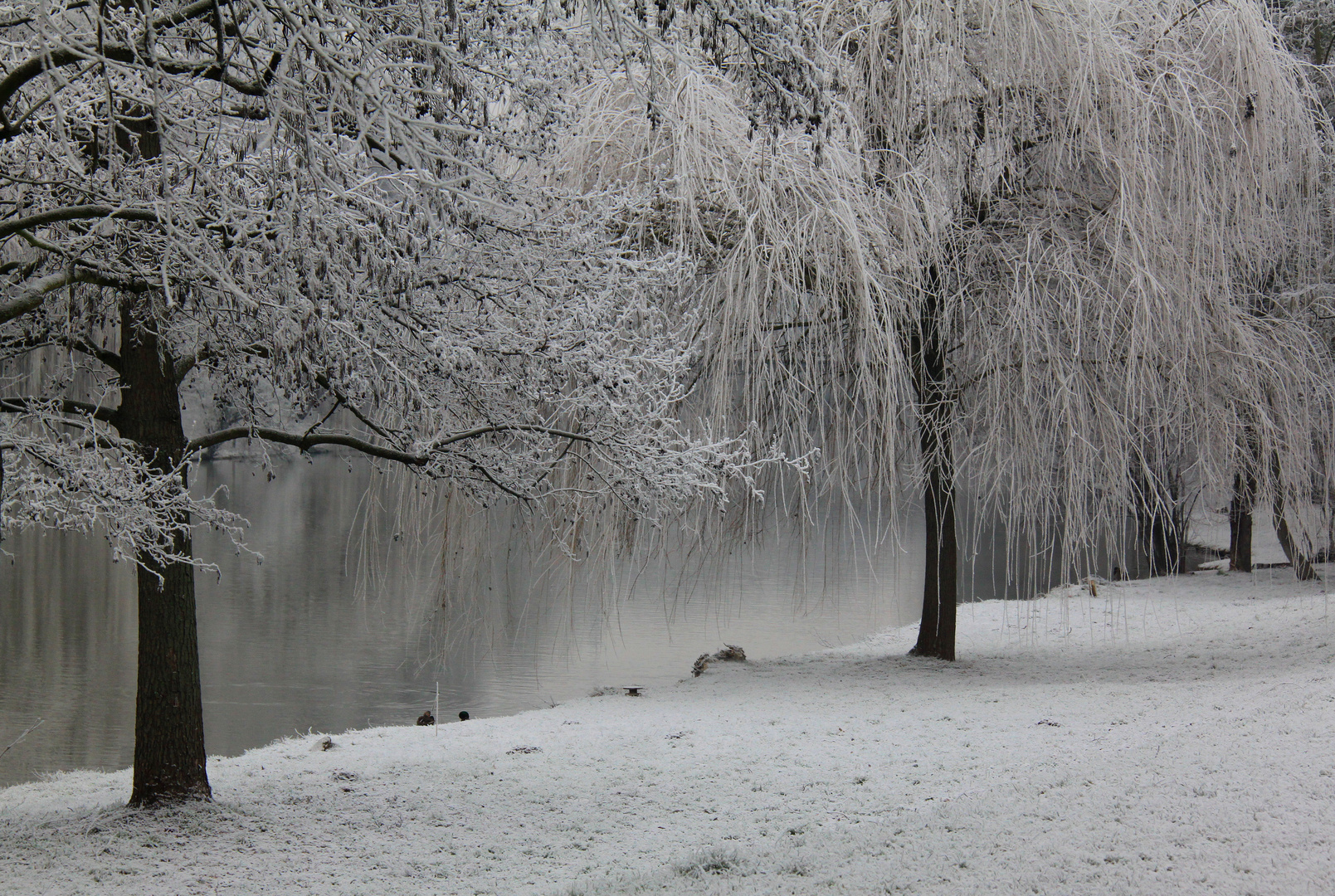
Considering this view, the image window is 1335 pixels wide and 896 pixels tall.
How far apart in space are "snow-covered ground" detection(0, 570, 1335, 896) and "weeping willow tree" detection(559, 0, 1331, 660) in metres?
1.52

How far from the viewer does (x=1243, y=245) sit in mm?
8242

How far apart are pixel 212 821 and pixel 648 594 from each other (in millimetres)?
10897

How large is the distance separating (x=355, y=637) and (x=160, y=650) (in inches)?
320

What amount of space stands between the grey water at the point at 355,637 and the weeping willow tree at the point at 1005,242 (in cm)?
120

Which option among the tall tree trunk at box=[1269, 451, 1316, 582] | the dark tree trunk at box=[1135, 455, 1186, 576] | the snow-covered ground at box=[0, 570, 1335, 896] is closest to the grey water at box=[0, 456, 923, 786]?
the snow-covered ground at box=[0, 570, 1335, 896]

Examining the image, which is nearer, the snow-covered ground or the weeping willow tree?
the snow-covered ground

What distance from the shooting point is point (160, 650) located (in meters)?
5.41

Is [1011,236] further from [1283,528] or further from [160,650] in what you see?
[160,650]

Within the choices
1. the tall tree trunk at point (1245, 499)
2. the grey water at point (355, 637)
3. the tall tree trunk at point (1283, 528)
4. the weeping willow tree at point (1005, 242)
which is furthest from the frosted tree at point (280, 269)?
the tall tree trunk at point (1283, 528)

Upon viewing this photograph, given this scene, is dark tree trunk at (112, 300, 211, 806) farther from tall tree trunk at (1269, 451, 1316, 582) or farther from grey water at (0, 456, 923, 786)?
tall tree trunk at (1269, 451, 1316, 582)

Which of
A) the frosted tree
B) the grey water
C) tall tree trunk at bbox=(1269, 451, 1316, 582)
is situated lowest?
the grey water

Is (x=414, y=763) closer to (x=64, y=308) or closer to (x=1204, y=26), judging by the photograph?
(x=64, y=308)

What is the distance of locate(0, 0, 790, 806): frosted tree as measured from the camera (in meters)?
3.21

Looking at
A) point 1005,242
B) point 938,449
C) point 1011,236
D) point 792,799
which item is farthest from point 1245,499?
point 792,799
